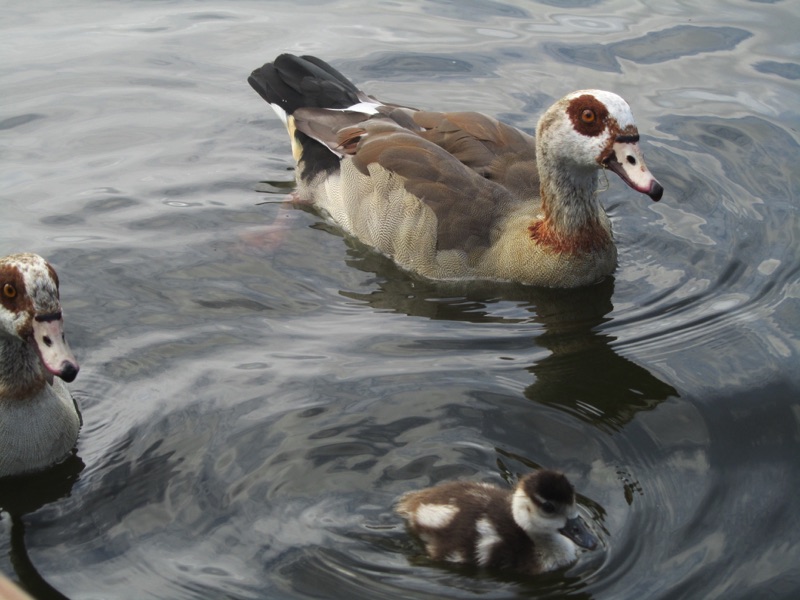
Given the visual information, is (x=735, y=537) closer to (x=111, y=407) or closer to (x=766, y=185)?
(x=111, y=407)

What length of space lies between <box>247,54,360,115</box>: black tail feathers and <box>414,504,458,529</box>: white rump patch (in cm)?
480

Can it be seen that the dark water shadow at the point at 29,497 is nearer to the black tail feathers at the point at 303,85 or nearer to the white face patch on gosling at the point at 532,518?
the white face patch on gosling at the point at 532,518

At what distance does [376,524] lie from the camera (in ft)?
18.1

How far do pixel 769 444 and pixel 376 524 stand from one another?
83.5 inches

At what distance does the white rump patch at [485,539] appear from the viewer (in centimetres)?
525

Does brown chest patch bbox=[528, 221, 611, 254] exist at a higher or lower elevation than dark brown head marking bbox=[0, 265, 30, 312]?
lower

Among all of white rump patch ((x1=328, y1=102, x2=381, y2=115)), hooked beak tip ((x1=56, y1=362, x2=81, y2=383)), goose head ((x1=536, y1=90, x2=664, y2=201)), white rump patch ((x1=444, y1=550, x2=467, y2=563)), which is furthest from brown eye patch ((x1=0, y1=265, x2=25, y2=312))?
white rump patch ((x1=328, y1=102, x2=381, y2=115))

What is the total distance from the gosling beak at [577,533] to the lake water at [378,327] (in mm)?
208

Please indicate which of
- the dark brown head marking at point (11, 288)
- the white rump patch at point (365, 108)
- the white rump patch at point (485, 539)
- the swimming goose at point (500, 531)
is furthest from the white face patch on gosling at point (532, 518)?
the white rump patch at point (365, 108)

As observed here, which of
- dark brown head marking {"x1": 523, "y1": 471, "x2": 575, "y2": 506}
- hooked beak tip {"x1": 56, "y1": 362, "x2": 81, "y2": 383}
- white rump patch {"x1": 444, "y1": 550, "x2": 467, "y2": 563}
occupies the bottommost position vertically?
white rump patch {"x1": 444, "y1": 550, "x2": 467, "y2": 563}

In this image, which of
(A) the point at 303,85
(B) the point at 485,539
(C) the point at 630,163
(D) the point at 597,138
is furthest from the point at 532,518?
(A) the point at 303,85

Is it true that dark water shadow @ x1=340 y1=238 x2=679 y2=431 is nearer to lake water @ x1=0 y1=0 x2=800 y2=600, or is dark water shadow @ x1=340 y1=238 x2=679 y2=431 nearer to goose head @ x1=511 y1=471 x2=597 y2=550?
lake water @ x1=0 y1=0 x2=800 y2=600

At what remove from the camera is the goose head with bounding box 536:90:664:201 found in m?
7.60

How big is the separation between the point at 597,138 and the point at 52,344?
3738 millimetres
